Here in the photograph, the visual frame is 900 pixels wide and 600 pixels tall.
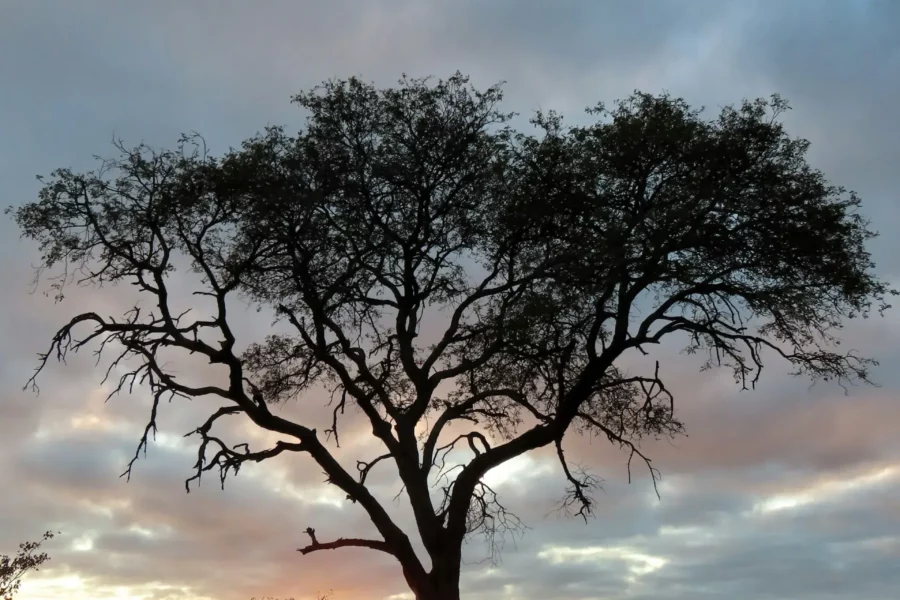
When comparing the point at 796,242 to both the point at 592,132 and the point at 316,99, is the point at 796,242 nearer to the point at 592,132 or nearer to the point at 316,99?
the point at 592,132

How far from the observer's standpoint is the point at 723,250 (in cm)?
1552

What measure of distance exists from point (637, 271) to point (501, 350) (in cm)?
311

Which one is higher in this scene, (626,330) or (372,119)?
(372,119)

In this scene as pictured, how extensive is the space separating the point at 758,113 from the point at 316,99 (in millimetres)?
8707

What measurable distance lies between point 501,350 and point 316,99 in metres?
6.40

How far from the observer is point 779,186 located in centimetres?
1557

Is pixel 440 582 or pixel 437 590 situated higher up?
pixel 440 582

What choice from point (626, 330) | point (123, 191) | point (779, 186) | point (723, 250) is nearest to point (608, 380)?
point (626, 330)

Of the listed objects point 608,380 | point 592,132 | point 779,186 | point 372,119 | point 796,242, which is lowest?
point 608,380

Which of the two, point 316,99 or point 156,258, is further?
point 316,99

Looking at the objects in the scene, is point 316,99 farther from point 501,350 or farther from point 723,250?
point 723,250

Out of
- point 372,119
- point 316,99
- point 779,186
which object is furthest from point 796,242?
point 316,99

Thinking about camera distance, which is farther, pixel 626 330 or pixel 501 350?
pixel 501 350

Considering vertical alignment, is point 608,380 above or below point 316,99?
below
